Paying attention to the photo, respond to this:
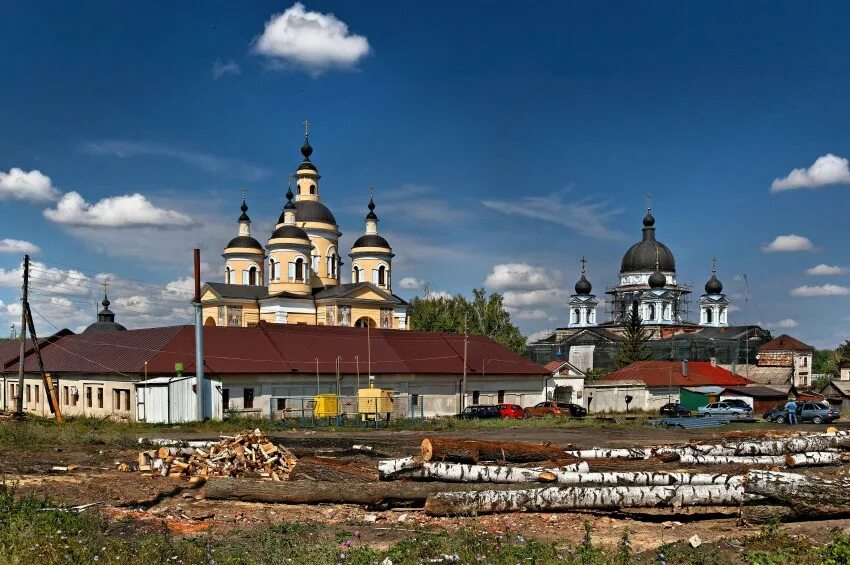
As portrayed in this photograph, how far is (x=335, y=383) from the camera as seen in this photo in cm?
4203

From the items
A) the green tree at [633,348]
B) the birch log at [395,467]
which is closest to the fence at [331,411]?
the birch log at [395,467]

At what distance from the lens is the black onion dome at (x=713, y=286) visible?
108 meters

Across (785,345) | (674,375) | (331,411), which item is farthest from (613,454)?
(785,345)

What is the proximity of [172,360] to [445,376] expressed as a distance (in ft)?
48.3

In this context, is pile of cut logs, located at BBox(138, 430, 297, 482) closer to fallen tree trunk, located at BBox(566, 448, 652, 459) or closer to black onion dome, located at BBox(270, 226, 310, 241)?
fallen tree trunk, located at BBox(566, 448, 652, 459)

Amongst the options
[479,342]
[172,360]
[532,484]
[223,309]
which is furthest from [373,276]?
[532,484]

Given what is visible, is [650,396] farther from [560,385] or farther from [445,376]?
[445,376]

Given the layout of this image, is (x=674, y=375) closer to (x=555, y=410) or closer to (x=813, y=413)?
(x=555, y=410)

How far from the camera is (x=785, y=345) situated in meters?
85.1

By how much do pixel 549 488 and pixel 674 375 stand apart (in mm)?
43733

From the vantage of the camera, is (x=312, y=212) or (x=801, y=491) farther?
(x=312, y=212)

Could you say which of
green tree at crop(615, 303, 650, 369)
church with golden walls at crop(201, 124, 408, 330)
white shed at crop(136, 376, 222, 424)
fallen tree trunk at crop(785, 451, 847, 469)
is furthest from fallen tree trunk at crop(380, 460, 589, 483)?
green tree at crop(615, 303, 650, 369)

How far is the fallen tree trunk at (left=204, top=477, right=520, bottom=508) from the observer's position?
14734mm

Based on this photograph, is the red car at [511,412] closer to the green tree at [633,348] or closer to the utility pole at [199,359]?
the utility pole at [199,359]
